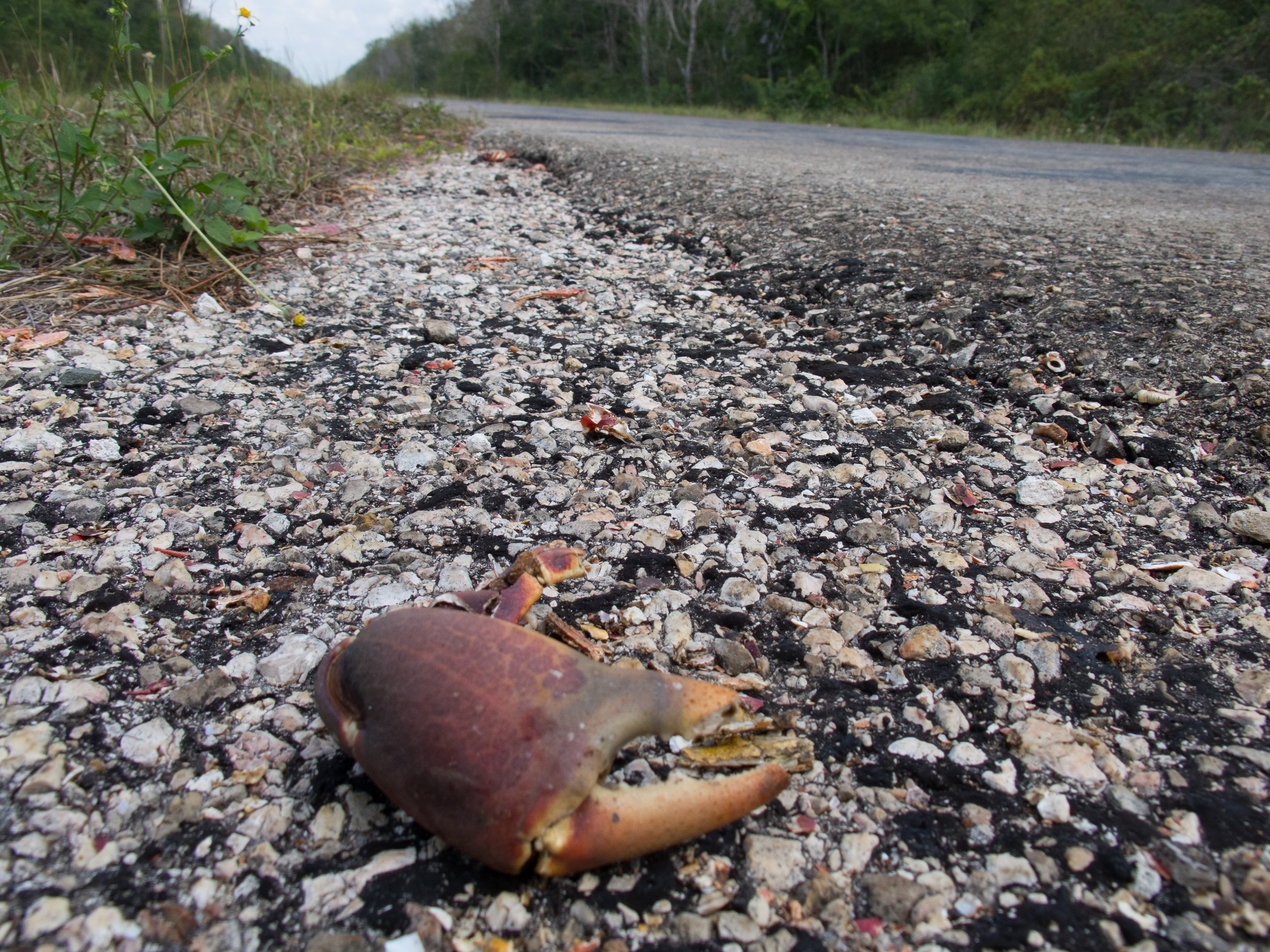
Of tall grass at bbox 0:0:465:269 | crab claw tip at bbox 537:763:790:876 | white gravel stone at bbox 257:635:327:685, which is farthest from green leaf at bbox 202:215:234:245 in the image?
crab claw tip at bbox 537:763:790:876

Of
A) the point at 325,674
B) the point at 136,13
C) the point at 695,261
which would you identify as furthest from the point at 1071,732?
the point at 136,13

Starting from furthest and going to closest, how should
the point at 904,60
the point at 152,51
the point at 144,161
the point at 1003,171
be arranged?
1. the point at 904,60
2. the point at 1003,171
3. the point at 152,51
4. the point at 144,161

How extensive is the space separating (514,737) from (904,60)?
24653mm

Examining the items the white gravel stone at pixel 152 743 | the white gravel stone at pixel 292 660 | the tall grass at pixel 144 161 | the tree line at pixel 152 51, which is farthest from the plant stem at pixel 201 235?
the white gravel stone at pixel 152 743

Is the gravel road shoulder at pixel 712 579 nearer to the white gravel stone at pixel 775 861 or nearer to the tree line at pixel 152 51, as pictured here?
the white gravel stone at pixel 775 861

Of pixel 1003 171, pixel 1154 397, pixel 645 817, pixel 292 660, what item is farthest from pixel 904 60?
pixel 645 817

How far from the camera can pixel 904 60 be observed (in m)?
20.8

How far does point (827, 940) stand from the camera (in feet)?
2.53

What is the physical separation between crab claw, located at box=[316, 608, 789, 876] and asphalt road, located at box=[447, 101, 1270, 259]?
310cm

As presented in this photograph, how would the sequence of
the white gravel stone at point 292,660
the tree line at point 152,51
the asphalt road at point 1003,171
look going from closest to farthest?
the white gravel stone at point 292,660
the tree line at point 152,51
the asphalt road at point 1003,171

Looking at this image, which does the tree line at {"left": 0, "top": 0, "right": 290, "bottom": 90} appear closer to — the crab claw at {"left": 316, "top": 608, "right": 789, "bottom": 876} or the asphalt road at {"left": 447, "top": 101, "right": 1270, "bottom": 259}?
the crab claw at {"left": 316, "top": 608, "right": 789, "bottom": 876}

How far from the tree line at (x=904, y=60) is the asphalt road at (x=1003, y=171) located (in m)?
3.91

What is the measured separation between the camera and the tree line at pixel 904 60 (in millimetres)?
12875

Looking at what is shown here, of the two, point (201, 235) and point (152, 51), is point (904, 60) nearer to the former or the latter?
point (152, 51)
